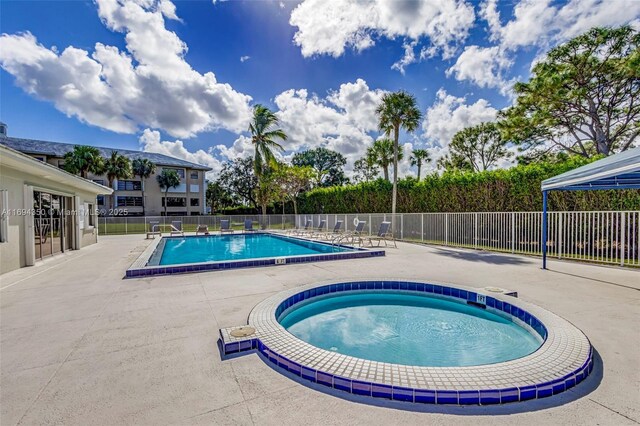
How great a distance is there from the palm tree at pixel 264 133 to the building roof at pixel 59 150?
2112cm

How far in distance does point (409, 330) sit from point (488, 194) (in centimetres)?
1020

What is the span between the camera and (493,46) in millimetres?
12539

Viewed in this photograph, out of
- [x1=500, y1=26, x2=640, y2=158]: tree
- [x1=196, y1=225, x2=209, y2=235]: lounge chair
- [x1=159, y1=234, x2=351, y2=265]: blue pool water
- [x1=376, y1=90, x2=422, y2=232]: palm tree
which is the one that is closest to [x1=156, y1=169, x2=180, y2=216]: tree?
[x1=196, y1=225, x2=209, y2=235]: lounge chair

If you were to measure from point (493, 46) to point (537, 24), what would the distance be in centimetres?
158

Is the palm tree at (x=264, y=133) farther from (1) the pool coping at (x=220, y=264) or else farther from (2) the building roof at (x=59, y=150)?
(2) the building roof at (x=59, y=150)

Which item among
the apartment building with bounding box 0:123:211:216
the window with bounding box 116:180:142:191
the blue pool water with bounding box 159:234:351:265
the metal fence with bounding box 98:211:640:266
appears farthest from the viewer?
the window with bounding box 116:180:142:191

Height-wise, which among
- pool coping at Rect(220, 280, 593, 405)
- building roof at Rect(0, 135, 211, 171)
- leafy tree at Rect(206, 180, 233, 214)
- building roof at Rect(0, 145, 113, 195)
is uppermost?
building roof at Rect(0, 135, 211, 171)

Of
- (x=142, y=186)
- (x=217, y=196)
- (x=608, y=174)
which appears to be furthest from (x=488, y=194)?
(x=217, y=196)

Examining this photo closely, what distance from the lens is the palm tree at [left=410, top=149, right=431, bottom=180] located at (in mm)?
31891

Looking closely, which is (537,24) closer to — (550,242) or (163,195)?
(550,242)

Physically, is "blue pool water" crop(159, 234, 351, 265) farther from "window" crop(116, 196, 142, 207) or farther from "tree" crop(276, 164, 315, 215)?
"window" crop(116, 196, 142, 207)

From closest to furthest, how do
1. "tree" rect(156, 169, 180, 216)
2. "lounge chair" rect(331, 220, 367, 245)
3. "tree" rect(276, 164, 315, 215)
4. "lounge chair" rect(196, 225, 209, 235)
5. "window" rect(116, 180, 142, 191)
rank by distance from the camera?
"lounge chair" rect(331, 220, 367, 245)
"lounge chair" rect(196, 225, 209, 235)
"tree" rect(276, 164, 315, 215)
"window" rect(116, 180, 142, 191)
"tree" rect(156, 169, 180, 216)

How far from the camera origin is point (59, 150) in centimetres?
3334

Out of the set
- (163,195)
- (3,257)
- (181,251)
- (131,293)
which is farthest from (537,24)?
(163,195)
